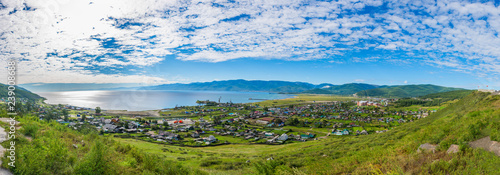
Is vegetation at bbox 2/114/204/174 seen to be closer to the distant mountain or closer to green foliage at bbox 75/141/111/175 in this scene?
green foliage at bbox 75/141/111/175

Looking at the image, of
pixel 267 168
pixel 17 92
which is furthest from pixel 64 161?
pixel 17 92

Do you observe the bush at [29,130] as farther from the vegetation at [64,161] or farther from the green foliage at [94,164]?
the green foliage at [94,164]

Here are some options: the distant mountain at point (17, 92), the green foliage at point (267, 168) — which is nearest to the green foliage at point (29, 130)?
the distant mountain at point (17, 92)

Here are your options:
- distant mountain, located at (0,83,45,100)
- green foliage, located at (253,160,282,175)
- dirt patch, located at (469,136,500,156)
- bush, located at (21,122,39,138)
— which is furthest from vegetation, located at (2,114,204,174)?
dirt patch, located at (469,136,500,156)

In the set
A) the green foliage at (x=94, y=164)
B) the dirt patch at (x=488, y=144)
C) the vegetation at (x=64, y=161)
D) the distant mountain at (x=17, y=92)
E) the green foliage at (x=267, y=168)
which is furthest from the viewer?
the distant mountain at (x=17, y=92)

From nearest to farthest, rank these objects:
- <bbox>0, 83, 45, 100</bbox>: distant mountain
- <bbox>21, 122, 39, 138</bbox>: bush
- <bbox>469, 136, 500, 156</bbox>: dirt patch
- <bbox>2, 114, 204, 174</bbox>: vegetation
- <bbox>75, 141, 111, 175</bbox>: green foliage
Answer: <bbox>2, 114, 204, 174</bbox>: vegetation
<bbox>469, 136, 500, 156</bbox>: dirt patch
<bbox>75, 141, 111, 175</bbox>: green foliage
<bbox>21, 122, 39, 138</bbox>: bush
<bbox>0, 83, 45, 100</bbox>: distant mountain

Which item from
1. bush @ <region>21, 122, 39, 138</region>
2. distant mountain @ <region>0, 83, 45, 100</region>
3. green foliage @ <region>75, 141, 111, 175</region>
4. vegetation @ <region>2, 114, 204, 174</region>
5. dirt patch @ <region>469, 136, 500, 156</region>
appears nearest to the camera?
vegetation @ <region>2, 114, 204, 174</region>

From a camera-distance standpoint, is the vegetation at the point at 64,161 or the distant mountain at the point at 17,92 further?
the distant mountain at the point at 17,92

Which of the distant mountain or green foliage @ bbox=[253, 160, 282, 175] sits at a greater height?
the distant mountain
